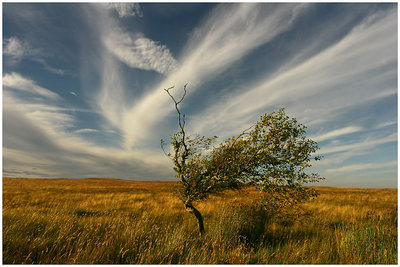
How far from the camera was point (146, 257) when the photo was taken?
224 inches

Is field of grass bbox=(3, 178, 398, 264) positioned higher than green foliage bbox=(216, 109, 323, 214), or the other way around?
green foliage bbox=(216, 109, 323, 214)

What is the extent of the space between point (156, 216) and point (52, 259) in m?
7.53

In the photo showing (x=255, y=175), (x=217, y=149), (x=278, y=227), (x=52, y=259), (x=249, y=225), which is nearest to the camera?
(x=52, y=259)

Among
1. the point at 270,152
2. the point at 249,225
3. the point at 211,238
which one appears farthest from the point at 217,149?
the point at 249,225

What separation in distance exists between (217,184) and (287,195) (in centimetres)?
255

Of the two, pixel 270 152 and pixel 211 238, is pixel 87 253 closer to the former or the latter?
pixel 211 238

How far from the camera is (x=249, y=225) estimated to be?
8867mm

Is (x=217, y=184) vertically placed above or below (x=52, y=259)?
above

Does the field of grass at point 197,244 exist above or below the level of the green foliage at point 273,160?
below

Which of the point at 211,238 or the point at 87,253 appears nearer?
the point at 87,253

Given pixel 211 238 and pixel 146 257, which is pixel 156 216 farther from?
pixel 146 257

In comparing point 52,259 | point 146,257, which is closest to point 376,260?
point 146,257

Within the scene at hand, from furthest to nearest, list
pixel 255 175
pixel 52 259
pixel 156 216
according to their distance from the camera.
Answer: pixel 156 216 → pixel 255 175 → pixel 52 259

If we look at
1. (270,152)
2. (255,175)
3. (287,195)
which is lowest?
(287,195)
